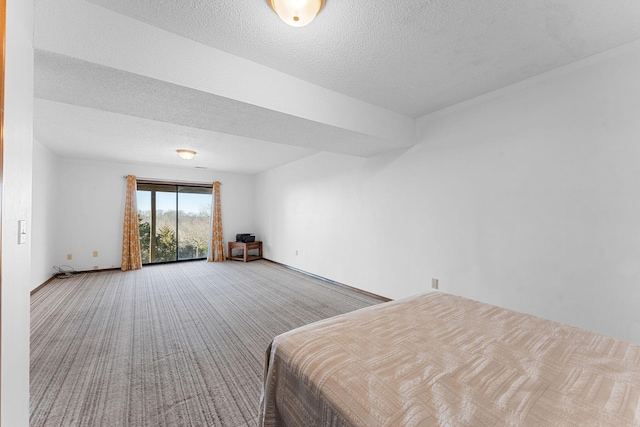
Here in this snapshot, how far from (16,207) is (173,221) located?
582 centimetres

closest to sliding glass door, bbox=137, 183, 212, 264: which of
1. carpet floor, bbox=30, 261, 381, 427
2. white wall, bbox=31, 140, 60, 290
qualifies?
white wall, bbox=31, 140, 60, 290

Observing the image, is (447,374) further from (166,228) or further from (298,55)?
(166,228)

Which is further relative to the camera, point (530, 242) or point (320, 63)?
point (530, 242)

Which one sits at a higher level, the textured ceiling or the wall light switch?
the textured ceiling

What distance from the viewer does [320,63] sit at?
6.73 ft

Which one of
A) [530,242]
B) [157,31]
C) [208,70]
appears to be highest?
[157,31]

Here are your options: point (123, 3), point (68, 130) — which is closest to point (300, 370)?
point (123, 3)

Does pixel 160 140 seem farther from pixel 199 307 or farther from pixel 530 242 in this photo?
pixel 530 242

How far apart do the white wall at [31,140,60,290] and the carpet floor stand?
411 millimetres

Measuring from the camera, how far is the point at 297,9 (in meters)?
1.42

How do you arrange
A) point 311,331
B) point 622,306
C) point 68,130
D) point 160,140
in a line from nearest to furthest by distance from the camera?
point 311,331, point 622,306, point 68,130, point 160,140

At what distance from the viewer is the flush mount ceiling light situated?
4.58 ft

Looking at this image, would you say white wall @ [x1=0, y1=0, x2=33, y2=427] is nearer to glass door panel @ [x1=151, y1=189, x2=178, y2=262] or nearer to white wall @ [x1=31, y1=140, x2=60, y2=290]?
white wall @ [x1=31, y1=140, x2=60, y2=290]

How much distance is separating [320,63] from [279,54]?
340mm
